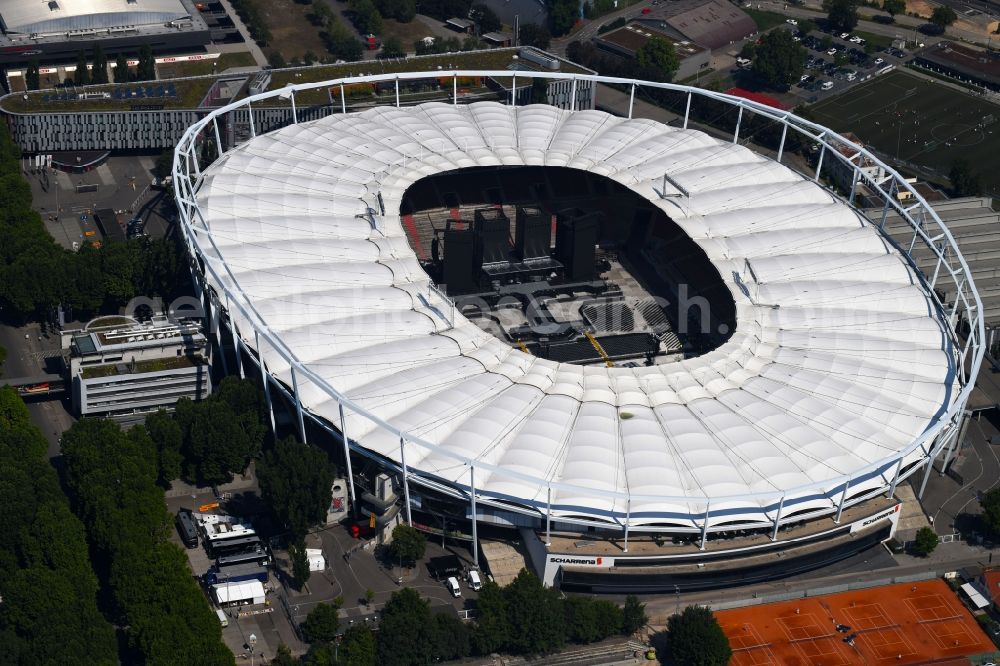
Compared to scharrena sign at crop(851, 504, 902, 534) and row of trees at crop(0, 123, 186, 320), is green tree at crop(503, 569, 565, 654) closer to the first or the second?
scharrena sign at crop(851, 504, 902, 534)

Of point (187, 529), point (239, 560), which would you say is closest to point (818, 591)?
point (239, 560)

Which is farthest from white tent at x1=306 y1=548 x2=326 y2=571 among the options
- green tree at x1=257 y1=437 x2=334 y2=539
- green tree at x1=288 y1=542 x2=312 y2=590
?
green tree at x1=288 y1=542 x2=312 y2=590

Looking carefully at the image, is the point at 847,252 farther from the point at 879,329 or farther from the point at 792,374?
the point at 792,374

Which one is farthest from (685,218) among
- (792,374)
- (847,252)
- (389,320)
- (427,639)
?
(427,639)

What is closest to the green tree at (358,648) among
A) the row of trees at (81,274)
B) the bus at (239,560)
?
the bus at (239,560)

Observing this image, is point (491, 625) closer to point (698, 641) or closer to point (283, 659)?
point (698, 641)

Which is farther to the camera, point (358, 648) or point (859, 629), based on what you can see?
point (859, 629)

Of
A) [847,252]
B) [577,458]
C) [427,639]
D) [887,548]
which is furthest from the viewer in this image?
[847,252]
